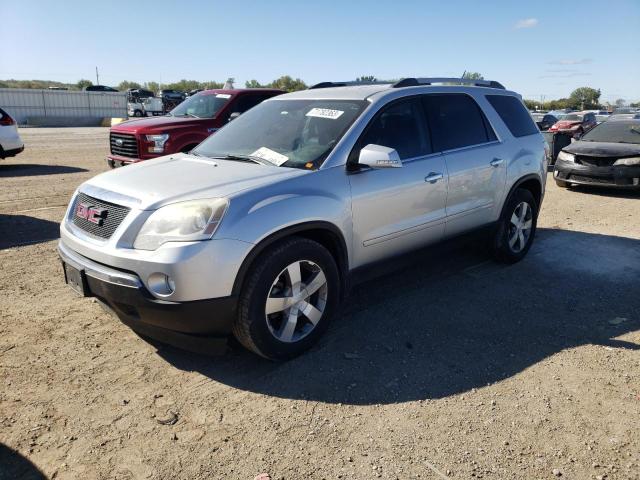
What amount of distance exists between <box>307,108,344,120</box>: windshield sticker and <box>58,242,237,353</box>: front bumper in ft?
5.84

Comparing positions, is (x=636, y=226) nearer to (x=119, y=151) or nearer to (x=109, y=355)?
(x=109, y=355)

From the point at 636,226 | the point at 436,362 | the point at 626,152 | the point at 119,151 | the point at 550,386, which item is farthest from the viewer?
the point at 626,152

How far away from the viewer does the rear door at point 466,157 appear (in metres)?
4.70

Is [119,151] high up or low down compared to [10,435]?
up

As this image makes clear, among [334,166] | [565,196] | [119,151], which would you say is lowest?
[565,196]

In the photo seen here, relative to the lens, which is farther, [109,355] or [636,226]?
[636,226]

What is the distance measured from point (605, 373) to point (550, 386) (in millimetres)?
487

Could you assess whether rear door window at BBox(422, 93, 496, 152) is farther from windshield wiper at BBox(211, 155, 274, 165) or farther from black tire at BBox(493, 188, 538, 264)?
windshield wiper at BBox(211, 155, 274, 165)

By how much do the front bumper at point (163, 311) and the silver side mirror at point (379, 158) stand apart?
4.52 ft

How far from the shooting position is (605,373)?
3.57 metres

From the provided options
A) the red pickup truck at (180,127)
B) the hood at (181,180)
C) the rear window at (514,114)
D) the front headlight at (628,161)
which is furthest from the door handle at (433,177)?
the front headlight at (628,161)

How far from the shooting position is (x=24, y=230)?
6664mm

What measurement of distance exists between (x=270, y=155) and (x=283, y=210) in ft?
2.69

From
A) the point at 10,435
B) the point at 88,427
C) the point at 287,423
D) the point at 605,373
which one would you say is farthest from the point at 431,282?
the point at 10,435
